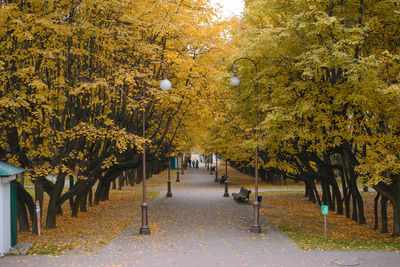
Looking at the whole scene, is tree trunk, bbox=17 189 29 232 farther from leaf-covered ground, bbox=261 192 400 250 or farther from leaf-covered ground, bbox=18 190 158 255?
leaf-covered ground, bbox=261 192 400 250

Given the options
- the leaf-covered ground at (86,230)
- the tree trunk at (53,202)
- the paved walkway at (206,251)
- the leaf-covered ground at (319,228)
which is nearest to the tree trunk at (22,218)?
the leaf-covered ground at (86,230)

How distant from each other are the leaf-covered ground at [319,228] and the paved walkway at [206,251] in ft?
2.21

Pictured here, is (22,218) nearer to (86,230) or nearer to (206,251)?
(86,230)

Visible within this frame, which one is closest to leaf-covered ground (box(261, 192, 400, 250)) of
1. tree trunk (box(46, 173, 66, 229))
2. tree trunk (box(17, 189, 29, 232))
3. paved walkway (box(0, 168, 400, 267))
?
paved walkway (box(0, 168, 400, 267))

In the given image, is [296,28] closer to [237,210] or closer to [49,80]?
[49,80]

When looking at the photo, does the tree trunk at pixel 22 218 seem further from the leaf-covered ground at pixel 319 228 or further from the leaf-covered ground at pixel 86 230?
the leaf-covered ground at pixel 319 228

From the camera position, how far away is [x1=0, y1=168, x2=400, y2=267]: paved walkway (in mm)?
10492

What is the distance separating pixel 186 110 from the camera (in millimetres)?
19547

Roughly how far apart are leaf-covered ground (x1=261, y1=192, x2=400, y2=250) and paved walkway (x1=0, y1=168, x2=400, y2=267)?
2.21 ft

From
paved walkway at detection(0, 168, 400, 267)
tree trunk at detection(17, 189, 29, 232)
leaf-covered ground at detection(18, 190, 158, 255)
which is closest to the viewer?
paved walkway at detection(0, 168, 400, 267)

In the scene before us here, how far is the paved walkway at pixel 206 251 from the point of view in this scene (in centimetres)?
1049

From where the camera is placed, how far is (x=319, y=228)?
1591 centimetres

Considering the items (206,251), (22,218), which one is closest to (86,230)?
(22,218)

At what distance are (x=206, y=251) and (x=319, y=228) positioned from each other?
628 cm
